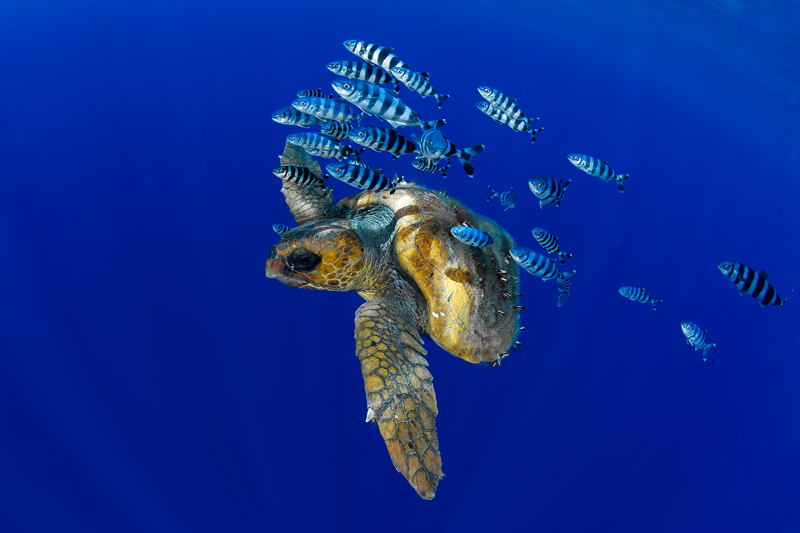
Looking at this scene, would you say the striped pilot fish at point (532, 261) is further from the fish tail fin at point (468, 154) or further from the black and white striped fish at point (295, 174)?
the black and white striped fish at point (295, 174)

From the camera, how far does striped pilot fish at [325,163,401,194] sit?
7.36ft

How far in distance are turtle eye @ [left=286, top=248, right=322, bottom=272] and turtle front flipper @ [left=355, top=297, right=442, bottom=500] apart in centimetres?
53

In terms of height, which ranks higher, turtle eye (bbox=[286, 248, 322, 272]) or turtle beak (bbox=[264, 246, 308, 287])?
turtle eye (bbox=[286, 248, 322, 272])

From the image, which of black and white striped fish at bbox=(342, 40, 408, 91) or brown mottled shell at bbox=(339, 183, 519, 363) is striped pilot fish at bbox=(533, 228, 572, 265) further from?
black and white striped fish at bbox=(342, 40, 408, 91)

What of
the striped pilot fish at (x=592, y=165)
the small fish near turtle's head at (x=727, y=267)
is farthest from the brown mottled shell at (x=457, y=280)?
the small fish near turtle's head at (x=727, y=267)

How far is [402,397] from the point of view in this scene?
7.02ft

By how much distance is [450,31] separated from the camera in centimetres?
2645

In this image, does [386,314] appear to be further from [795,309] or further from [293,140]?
[795,309]

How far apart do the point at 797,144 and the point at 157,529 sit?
103ft

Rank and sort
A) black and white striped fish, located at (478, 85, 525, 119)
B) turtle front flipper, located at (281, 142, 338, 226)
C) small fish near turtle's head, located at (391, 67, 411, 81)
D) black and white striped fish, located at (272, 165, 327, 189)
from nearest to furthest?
small fish near turtle's head, located at (391, 67, 411, 81) < black and white striped fish, located at (272, 165, 327, 189) < black and white striped fish, located at (478, 85, 525, 119) < turtle front flipper, located at (281, 142, 338, 226)

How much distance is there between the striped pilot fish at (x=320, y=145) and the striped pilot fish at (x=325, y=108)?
0.62ft

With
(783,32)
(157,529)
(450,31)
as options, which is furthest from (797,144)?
Result: (157,529)

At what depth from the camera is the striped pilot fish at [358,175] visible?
88.4 inches

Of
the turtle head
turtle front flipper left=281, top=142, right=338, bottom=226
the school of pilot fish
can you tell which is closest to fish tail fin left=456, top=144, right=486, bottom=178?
the school of pilot fish
